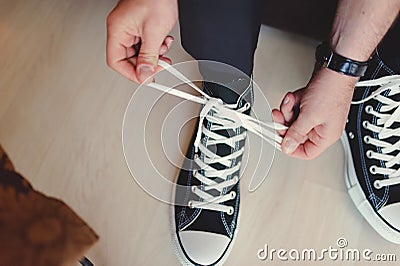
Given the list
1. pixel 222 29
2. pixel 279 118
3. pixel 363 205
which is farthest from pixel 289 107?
pixel 363 205

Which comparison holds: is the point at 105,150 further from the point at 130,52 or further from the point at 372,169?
the point at 372,169

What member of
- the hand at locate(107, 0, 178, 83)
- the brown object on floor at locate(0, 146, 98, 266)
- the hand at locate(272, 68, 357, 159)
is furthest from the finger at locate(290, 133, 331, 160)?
the brown object on floor at locate(0, 146, 98, 266)

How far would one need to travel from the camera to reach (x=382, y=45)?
896 mm

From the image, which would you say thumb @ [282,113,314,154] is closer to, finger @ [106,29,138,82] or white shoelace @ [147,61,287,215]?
white shoelace @ [147,61,287,215]

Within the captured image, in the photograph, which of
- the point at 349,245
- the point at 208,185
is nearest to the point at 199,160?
the point at 208,185

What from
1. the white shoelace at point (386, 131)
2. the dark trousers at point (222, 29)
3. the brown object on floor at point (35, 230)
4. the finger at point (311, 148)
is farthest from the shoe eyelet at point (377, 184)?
the brown object on floor at point (35, 230)

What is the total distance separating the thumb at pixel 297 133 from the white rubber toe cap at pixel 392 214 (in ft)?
0.70

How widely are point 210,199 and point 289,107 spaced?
213 mm

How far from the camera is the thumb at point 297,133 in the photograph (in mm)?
716

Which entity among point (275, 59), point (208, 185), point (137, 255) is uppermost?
point (275, 59)

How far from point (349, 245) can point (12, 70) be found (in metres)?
0.66

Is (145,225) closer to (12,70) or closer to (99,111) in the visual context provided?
(99,111)

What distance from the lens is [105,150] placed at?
0.92 meters

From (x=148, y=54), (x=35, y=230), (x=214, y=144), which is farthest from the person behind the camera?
(x=214, y=144)
